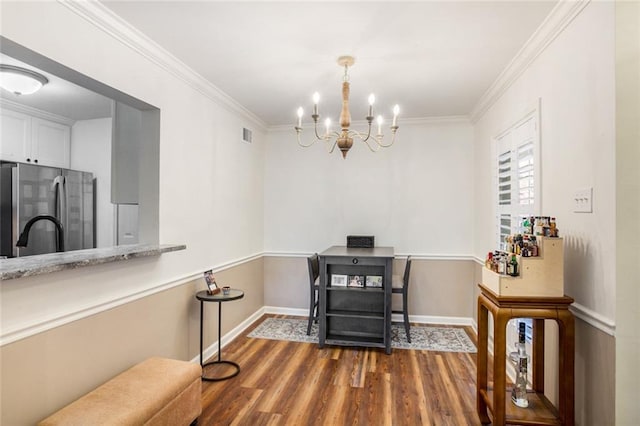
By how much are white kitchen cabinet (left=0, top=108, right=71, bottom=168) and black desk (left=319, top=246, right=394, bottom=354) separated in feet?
11.4

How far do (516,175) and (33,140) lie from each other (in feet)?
16.5

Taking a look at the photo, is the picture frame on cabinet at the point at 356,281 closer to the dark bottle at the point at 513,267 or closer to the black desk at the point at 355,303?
the black desk at the point at 355,303

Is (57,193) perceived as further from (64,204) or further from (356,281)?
(356,281)

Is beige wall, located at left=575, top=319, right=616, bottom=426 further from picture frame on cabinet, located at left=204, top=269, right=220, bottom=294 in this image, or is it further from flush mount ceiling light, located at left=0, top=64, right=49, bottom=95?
flush mount ceiling light, located at left=0, top=64, right=49, bottom=95

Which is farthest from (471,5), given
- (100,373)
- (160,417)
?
(100,373)

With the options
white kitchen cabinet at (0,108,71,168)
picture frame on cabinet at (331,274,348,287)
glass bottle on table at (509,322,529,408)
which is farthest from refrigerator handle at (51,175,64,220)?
glass bottle on table at (509,322,529,408)

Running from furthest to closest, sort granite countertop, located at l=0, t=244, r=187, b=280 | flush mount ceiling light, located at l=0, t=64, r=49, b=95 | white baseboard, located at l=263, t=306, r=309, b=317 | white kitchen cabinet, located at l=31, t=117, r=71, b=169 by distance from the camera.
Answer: white baseboard, located at l=263, t=306, r=309, b=317
white kitchen cabinet, located at l=31, t=117, r=71, b=169
flush mount ceiling light, located at l=0, t=64, r=49, b=95
granite countertop, located at l=0, t=244, r=187, b=280

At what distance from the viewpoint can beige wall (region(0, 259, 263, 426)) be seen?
60.1 inches

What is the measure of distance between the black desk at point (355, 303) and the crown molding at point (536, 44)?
1851 mm

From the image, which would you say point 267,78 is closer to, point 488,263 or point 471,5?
point 471,5

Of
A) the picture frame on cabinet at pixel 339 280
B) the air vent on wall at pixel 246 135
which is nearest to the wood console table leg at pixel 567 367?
the picture frame on cabinet at pixel 339 280

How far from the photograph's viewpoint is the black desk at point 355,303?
3.36m

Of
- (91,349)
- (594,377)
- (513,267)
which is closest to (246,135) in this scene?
(91,349)

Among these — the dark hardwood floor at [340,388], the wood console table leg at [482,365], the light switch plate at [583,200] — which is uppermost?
the light switch plate at [583,200]
